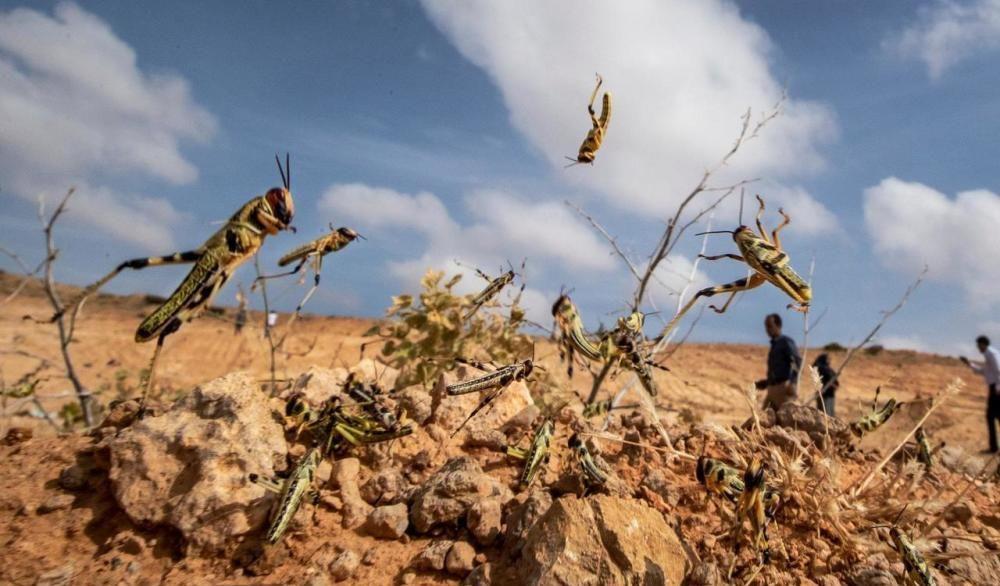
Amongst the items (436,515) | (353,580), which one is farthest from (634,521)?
(353,580)

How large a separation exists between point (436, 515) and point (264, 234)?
174 cm

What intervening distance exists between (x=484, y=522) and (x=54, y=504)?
2.49 meters

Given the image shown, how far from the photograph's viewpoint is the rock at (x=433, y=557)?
9.36 ft

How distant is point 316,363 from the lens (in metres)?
13.7

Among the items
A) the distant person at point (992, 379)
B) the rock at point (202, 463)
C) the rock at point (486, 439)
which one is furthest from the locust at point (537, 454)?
the distant person at point (992, 379)

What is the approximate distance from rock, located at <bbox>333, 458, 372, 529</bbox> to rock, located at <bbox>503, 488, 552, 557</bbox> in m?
0.82

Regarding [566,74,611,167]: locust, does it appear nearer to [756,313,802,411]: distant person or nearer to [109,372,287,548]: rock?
[109,372,287,548]: rock

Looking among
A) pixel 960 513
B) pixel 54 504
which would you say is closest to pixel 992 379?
pixel 960 513

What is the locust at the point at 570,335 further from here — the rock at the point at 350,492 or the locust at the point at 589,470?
the rock at the point at 350,492

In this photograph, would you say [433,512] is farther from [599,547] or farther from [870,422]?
[870,422]

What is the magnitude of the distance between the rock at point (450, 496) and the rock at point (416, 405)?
0.78 metres

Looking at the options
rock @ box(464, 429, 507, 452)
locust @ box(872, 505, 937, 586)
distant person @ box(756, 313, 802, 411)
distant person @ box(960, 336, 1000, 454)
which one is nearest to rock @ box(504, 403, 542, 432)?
rock @ box(464, 429, 507, 452)

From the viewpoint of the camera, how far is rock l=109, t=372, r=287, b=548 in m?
3.02

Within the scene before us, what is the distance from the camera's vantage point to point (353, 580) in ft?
9.27
